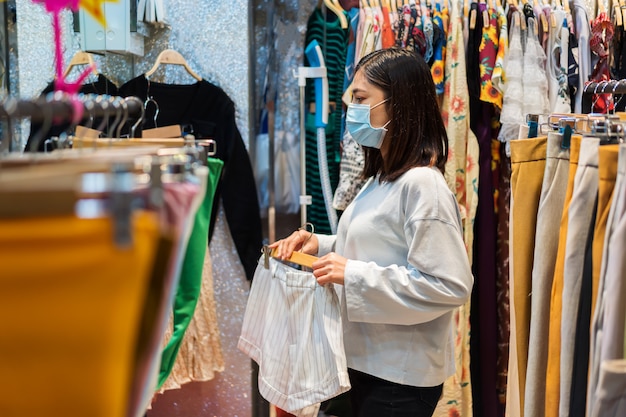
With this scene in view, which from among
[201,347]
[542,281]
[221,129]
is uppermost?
[221,129]

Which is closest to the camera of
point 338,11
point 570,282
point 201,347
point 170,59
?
point 570,282

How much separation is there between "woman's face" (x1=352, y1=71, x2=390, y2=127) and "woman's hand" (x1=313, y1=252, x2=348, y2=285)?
14.1 inches

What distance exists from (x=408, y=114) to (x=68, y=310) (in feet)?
4.03

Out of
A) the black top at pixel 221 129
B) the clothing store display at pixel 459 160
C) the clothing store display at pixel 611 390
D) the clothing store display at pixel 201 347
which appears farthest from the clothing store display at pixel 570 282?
the black top at pixel 221 129

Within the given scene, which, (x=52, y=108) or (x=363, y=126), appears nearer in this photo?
(x=52, y=108)

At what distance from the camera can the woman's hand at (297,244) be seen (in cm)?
181

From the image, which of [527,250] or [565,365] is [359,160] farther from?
[565,365]

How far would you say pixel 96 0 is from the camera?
0.90 meters

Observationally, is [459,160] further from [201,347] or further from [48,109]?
[48,109]

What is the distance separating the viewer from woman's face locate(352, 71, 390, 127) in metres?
1.73

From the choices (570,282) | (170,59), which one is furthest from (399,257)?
(170,59)

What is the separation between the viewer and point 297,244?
1.90m

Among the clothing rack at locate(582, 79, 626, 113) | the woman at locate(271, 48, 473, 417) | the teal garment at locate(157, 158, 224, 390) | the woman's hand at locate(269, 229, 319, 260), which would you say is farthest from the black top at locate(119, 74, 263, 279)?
the teal garment at locate(157, 158, 224, 390)

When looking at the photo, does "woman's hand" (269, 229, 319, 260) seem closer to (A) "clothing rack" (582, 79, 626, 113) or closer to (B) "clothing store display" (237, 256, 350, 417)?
(B) "clothing store display" (237, 256, 350, 417)
